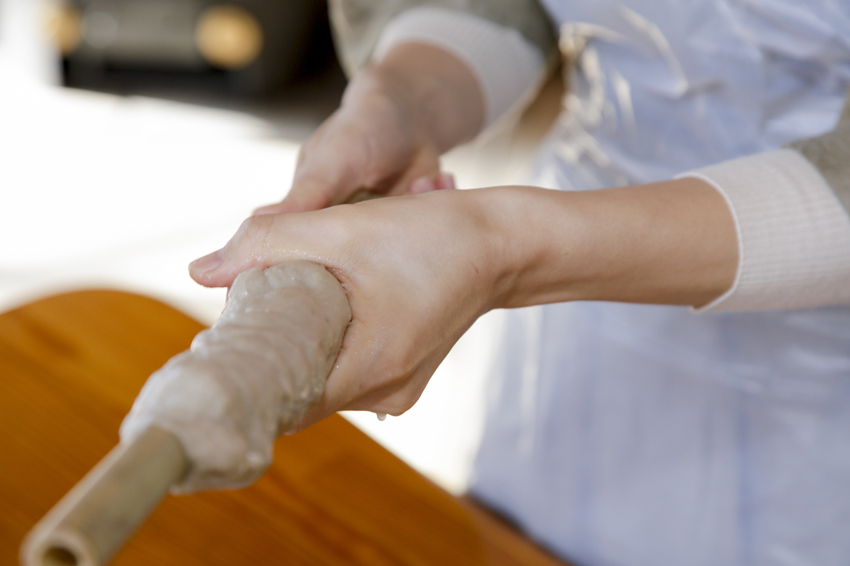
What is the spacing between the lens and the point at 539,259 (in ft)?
1.34

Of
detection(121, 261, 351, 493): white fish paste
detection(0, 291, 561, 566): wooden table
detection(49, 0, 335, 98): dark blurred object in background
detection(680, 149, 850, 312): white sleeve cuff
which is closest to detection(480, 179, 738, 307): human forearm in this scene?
detection(680, 149, 850, 312): white sleeve cuff

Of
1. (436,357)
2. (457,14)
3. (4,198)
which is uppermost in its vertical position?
(457,14)

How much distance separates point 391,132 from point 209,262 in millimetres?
224

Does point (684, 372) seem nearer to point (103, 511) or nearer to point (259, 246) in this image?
point (259, 246)

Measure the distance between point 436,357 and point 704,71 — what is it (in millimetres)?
381

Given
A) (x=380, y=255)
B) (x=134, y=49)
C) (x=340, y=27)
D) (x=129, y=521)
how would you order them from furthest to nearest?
(x=134, y=49)
(x=340, y=27)
(x=380, y=255)
(x=129, y=521)

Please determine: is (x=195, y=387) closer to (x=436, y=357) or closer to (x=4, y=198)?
(x=436, y=357)

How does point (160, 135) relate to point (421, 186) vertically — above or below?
below

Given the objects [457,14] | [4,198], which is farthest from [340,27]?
[4,198]

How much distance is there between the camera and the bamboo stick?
22 cm

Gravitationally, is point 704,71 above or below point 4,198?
above

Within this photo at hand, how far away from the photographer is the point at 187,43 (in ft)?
7.38

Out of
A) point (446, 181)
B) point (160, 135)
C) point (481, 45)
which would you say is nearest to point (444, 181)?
point (446, 181)

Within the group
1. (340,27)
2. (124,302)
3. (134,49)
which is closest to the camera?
(124,302)
